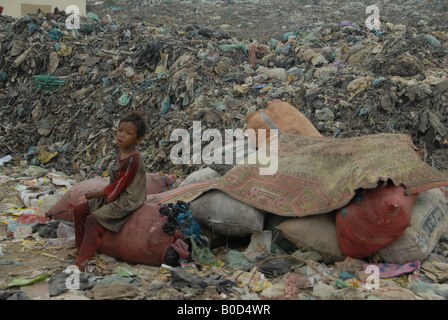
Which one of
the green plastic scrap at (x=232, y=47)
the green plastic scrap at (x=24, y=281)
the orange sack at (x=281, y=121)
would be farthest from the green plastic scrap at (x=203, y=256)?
the green plastic scrap at (x=232, y=47)

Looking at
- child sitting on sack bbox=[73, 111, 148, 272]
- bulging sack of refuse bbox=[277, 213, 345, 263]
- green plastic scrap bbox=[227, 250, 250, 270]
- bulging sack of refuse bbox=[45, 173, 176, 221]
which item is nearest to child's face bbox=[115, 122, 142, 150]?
child sitting on sack bbox=[73, 111, 148, 272]

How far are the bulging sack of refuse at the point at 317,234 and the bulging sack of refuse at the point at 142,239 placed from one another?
0.89 metres

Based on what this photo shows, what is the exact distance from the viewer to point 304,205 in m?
3.30

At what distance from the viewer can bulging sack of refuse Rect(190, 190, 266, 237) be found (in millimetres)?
3402

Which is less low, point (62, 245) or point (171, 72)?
point (171, 72)

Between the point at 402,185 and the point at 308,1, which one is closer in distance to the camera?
the point at 402,185

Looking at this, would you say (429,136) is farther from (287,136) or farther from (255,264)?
(255,264)

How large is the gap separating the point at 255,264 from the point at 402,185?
1.14m

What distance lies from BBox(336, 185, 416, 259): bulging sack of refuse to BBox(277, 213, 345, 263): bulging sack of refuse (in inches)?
4.2

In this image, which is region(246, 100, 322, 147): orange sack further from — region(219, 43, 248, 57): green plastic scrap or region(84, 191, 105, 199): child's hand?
region(219, 43, 248, 57): green plastic scrap

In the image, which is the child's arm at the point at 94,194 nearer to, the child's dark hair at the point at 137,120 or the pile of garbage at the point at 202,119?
the pile of garbage at the point at 202,119

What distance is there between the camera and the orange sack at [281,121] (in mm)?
4457

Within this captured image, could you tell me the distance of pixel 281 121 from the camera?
451 centimetres

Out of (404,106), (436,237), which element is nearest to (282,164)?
(436,237)
